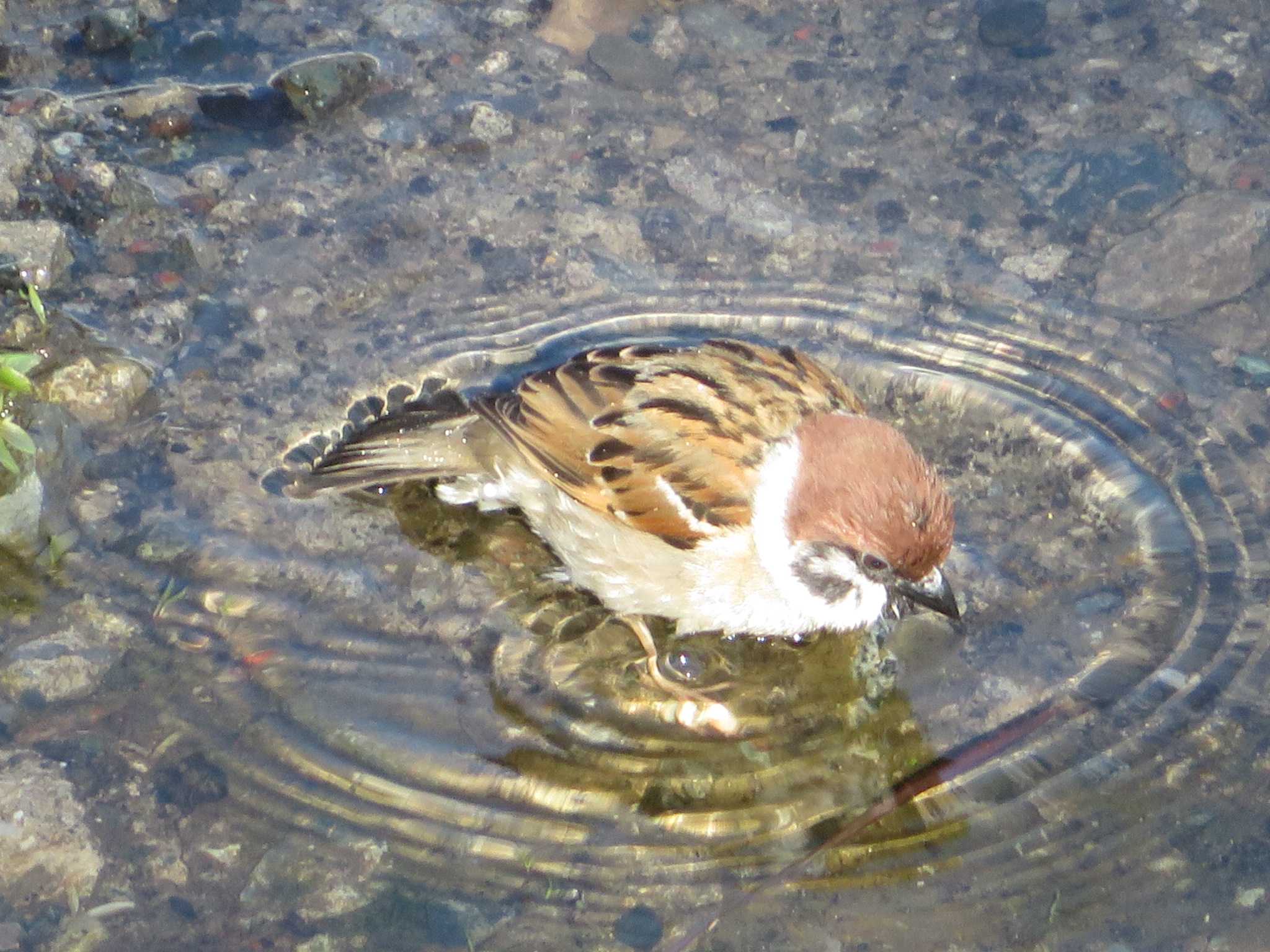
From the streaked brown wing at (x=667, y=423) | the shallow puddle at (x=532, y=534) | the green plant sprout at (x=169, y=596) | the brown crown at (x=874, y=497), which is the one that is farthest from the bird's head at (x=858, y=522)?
the green plant sprout at (x=169, y=596)

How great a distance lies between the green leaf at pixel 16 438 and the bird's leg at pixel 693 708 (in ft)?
5.91

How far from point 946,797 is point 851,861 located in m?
0.34

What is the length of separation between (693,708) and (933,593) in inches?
30.2

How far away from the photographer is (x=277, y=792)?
3.79 meters

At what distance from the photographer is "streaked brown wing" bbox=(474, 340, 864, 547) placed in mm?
4219

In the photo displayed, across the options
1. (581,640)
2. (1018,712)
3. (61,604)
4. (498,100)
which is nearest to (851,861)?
(1018,712)

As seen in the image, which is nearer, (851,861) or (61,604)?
(851,861)

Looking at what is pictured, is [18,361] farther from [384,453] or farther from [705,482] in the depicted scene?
[705,482]

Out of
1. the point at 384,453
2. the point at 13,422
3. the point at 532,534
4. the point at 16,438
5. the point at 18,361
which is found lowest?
the point at 532,534

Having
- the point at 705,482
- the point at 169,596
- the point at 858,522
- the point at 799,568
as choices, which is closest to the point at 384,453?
the point at 169,596

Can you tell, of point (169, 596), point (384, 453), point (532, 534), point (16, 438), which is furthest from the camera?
point (532, 534)

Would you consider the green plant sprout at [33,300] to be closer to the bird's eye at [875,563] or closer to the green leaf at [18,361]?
the green leaf at [18,361]

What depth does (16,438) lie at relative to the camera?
13.3ft

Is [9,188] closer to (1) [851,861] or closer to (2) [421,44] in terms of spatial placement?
(2) [421,44]
